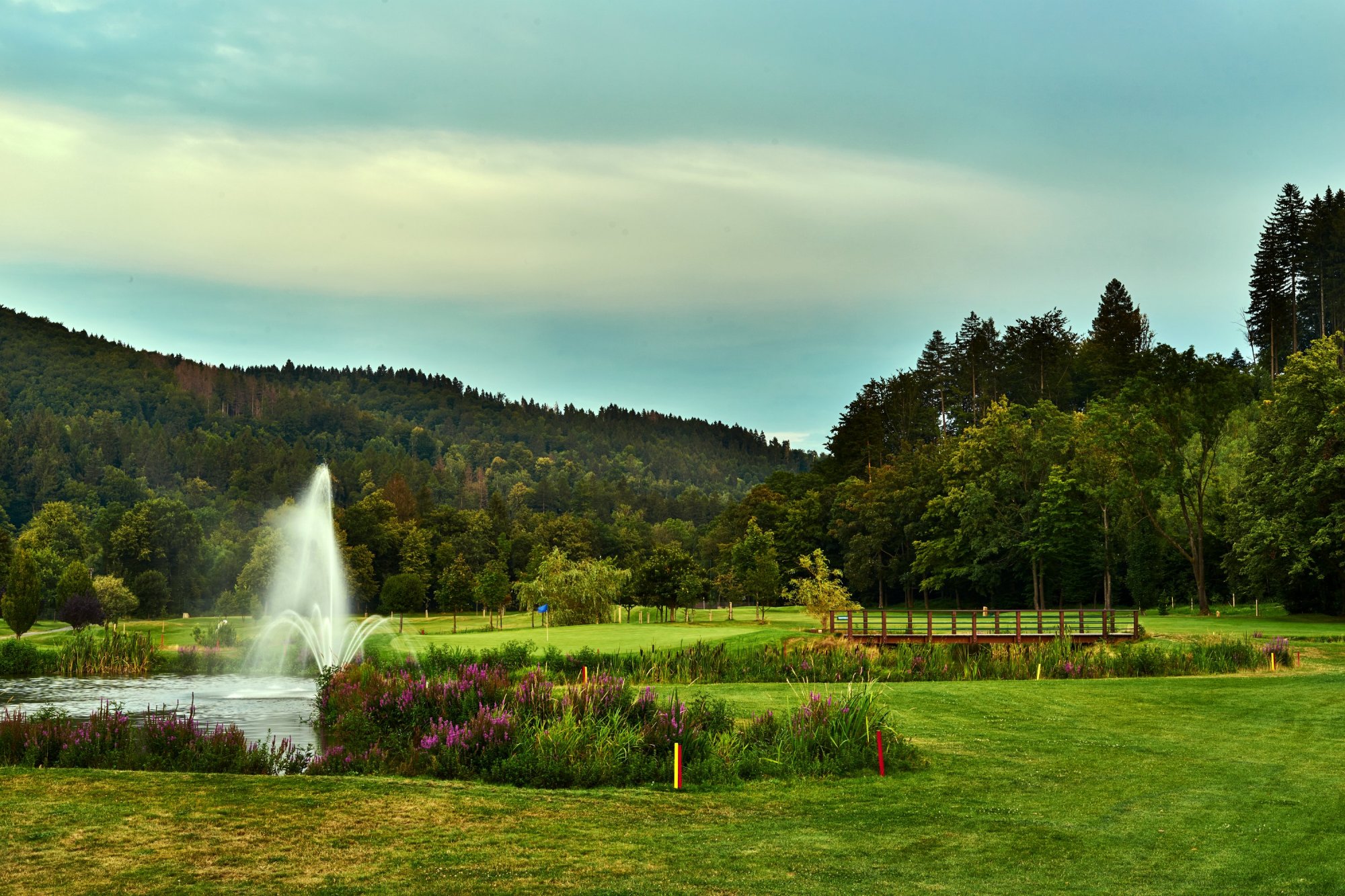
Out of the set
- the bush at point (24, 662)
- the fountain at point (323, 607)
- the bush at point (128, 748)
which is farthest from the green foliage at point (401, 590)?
the bush at point (128, 748)

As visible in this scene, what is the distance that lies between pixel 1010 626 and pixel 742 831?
3239 cm

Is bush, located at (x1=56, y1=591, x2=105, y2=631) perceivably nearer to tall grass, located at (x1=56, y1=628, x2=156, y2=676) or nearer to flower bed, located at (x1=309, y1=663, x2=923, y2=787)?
tall grass, located at (x1=56, y1=628, x2=156, y2=676)

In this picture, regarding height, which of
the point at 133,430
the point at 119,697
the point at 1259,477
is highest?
the point at 133,430

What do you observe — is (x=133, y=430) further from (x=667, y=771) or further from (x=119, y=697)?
(x=667, y=771)

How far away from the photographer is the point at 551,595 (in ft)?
192

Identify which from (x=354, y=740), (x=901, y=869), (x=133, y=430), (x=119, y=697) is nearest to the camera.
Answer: (x=901, y=869)

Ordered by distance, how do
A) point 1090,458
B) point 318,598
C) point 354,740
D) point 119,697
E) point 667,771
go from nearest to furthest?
point 667,771
point 354,740
point 119,697
point 318,598
point 1090,458

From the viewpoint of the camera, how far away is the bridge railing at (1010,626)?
136ft

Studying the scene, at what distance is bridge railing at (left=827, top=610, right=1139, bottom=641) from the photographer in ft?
136

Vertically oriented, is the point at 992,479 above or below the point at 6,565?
above

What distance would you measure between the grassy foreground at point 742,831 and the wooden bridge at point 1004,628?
23.4 m

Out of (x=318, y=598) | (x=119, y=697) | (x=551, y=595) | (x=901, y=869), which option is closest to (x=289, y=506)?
(x=318, y=598)

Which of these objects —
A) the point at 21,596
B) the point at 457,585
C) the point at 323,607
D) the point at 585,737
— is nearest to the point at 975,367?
the point at 457,585

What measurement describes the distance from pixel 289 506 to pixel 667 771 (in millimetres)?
110199
